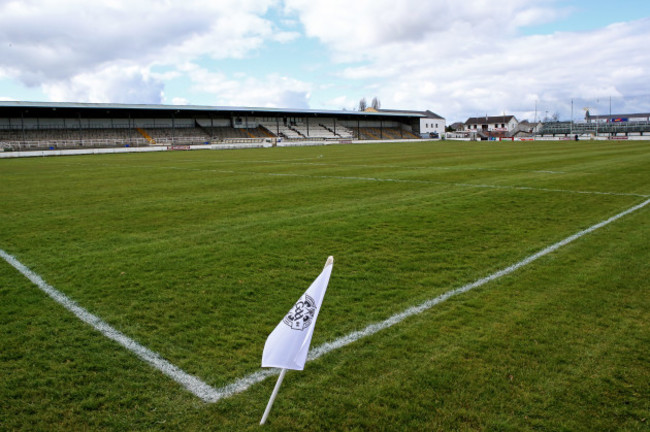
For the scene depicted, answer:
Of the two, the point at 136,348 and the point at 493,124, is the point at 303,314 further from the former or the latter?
the point at 493,124

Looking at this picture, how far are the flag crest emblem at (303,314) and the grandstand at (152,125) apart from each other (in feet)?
165

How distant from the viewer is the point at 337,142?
6769 cm

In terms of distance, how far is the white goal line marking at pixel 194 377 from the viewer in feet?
11.1

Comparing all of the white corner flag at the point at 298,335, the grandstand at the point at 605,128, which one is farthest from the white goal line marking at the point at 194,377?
the grandstand at the point at 605,128

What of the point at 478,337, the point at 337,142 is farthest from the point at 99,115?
the point at 478,337

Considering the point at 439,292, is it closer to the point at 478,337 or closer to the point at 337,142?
the point at 478,337

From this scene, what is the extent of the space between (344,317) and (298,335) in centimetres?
171

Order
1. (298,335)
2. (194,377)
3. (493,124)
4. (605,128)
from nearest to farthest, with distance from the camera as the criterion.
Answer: (298,335)
(194,377)
(605,128)
(493,124)

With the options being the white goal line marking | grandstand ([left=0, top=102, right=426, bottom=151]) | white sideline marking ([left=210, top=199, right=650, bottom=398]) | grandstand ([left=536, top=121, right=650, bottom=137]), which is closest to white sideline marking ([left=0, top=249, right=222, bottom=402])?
the white goal line marking

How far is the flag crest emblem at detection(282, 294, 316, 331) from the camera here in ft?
9.48

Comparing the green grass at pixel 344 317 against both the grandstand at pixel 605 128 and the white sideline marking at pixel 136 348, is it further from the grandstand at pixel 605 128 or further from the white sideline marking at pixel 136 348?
the grandstand at pixel 605 128

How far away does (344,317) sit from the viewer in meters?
4.55

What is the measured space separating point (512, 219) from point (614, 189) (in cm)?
615

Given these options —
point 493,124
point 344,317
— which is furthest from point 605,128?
point 344,317
